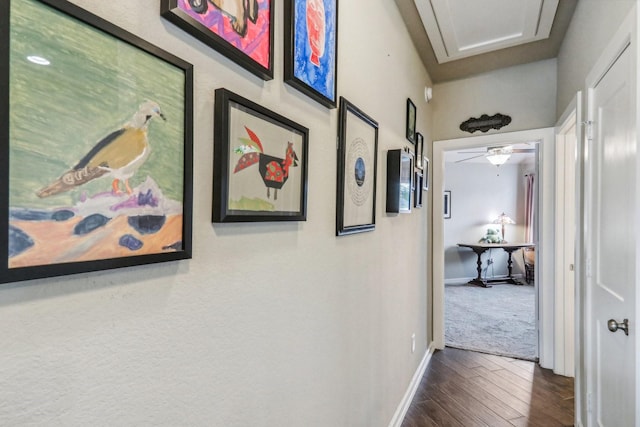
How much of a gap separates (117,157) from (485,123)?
10.7ft

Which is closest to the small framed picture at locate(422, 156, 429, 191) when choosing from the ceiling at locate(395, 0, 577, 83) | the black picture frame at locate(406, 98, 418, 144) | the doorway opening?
the black picture frame at locate(406, 98, 418, 144)

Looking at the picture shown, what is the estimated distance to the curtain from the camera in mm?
6801

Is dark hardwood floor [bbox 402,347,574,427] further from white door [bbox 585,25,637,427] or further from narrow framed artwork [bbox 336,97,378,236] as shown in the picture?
narrow framed artwork [bbox 336,97,378,236]

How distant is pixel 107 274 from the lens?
22.9 inches

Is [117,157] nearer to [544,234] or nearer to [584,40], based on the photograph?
[584,40]

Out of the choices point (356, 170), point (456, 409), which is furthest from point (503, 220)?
point (356, 170)

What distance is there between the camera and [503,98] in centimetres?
310

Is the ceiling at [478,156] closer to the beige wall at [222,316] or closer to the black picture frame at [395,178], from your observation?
the black picture frame at [395,178]

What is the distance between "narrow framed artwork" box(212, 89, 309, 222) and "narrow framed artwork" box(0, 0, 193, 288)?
0.30 feet

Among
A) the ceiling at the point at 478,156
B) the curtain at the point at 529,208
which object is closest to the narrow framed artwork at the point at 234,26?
the ceiling at the point at 478,156

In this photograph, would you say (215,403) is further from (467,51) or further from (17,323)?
(467,51)

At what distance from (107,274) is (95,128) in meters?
0.24

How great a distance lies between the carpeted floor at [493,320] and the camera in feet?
11.3

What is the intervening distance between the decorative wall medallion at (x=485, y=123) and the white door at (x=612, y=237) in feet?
4.17
